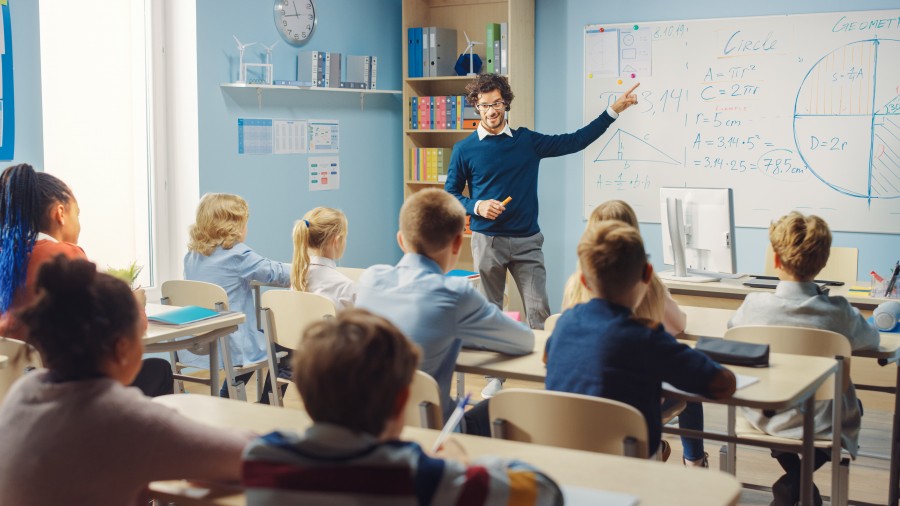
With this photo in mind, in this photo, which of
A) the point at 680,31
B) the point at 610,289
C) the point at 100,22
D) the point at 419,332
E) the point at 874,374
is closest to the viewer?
the point at 610,289

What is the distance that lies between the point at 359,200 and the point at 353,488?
18.0 feet

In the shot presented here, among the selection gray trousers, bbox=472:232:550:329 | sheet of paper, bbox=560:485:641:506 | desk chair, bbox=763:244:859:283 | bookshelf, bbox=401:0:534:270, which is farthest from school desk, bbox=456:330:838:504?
bookshelf, bbox=401:0:534:270

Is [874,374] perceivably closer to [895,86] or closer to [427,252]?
[895,86]

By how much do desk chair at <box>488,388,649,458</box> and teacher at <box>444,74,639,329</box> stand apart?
10.3 ft

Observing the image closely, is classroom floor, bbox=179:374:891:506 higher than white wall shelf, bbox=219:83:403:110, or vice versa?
white wall shelf, bbox=219:83:403:110

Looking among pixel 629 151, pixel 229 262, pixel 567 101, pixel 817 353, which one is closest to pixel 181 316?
pixel 229 262

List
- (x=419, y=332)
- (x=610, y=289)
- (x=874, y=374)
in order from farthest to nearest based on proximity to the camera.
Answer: (x=874, y=374), (x=419, y=332), (x=610, y=289)

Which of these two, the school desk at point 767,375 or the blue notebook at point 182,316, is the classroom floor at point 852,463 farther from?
the school desk at point 767,375

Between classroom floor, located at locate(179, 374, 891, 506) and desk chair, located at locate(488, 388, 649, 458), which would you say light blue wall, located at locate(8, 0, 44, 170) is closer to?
classroom floor, located at locate(179, 374, 891, 506)

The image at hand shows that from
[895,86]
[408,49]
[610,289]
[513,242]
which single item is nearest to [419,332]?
[610,289]

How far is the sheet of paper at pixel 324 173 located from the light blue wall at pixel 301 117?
48 millimetres

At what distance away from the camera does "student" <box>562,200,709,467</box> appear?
2723 mm

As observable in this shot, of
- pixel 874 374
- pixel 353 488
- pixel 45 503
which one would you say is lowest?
pixel 874 374

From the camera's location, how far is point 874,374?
172 inches
